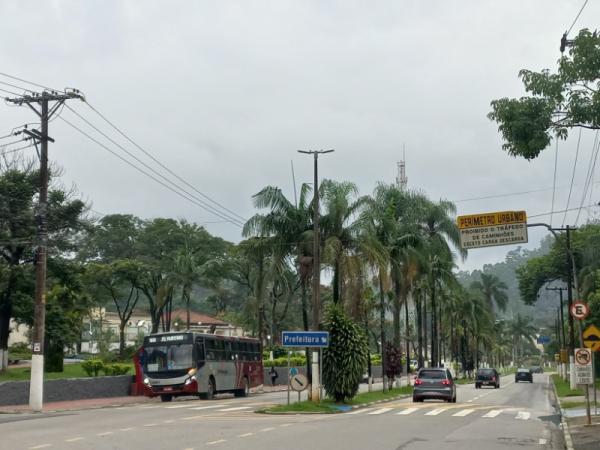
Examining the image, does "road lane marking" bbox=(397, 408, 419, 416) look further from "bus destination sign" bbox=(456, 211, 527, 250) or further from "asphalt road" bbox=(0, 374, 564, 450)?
"bus destination sign" bbox=(456, 211, 527, 250)

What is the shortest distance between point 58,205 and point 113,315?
277 feet

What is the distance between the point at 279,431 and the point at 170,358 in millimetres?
17720

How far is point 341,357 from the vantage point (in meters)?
31.7

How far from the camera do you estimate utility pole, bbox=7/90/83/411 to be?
31.0 meters

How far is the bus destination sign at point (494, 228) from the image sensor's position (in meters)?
25.2

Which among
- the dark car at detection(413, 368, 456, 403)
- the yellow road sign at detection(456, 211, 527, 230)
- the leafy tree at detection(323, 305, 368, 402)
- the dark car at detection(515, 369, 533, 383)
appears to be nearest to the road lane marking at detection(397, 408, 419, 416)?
the leafy tree at detection(323, 305, 368, 402)

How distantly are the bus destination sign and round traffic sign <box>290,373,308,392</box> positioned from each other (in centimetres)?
800

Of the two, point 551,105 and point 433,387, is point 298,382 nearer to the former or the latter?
point 433,387

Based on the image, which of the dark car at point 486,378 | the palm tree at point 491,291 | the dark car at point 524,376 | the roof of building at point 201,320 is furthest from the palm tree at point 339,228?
the palm tree at point 491,291

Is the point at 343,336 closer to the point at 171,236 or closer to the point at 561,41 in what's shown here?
the point at 561,41

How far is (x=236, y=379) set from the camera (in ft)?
142

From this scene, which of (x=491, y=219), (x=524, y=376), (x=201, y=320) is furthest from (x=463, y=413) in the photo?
(x=201, y=320)

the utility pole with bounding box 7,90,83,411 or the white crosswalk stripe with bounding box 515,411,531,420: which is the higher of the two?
the utility pole with bounding box 7,90,83,411

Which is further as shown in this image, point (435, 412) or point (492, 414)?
point (435, 412)
